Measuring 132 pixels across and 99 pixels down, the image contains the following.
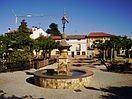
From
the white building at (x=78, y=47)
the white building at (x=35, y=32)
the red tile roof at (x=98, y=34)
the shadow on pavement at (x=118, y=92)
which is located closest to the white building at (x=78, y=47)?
the white building at (x=78, y=47)

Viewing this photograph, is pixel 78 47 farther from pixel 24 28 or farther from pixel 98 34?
pixel 24 28

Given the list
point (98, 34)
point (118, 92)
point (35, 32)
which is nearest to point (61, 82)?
point (118, 92)

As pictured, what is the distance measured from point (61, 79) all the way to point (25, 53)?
11.5 meters

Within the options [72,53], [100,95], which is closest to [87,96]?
[100,95]

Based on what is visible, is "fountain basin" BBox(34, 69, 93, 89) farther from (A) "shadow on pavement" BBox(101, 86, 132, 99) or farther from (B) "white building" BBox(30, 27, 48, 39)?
(B) "white building" BBox(30, 27, 48, 39)

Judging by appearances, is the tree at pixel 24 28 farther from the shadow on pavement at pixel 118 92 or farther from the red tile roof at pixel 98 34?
the shadow on pavement at pixel 118 92

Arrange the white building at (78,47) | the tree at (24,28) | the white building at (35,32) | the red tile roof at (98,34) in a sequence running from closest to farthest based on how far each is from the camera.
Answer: the tree at (24,28)
the white building at (35,32)
the white building at (78,47)
the red tile roof at (98,34)

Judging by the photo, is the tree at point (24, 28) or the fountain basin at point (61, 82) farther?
the tree at point (24, 28)

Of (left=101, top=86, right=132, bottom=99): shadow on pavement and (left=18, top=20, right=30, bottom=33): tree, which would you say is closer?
(left=101, top=86, right=132, bottom=99): shadow on pavement

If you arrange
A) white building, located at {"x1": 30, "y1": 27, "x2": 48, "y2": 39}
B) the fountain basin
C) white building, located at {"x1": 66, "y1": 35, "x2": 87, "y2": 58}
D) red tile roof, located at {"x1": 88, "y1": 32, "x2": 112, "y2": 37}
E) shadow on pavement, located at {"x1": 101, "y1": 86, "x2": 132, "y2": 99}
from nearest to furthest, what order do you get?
shadow on pavement, located at {"x1": 101, "y1": 86, "x2": 132, "y2": 99} < the fountain basin < white building, located at {"x1": 30, "y1": 27, "x2": 48, "y2": 39} < white building, located at {"x1": 66, "y1": 35, "x2": 87, "y2": 58} < red tile roof, located at {"x1": 88, "y1": 32, "x2": 112, "y2": 37}

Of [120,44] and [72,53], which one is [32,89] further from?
[72,53]

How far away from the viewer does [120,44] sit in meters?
36.5

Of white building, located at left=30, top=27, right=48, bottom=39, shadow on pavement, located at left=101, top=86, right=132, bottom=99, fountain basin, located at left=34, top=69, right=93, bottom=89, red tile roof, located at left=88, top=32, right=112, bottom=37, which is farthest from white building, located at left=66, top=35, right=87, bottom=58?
fountain basin, located at left=34, top=69, right=93, bottom=89

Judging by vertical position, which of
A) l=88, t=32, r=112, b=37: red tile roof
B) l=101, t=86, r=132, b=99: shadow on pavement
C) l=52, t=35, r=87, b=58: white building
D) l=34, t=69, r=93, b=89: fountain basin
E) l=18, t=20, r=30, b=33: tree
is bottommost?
l=101, t=86, r=132, b=99: shadow on pavement
